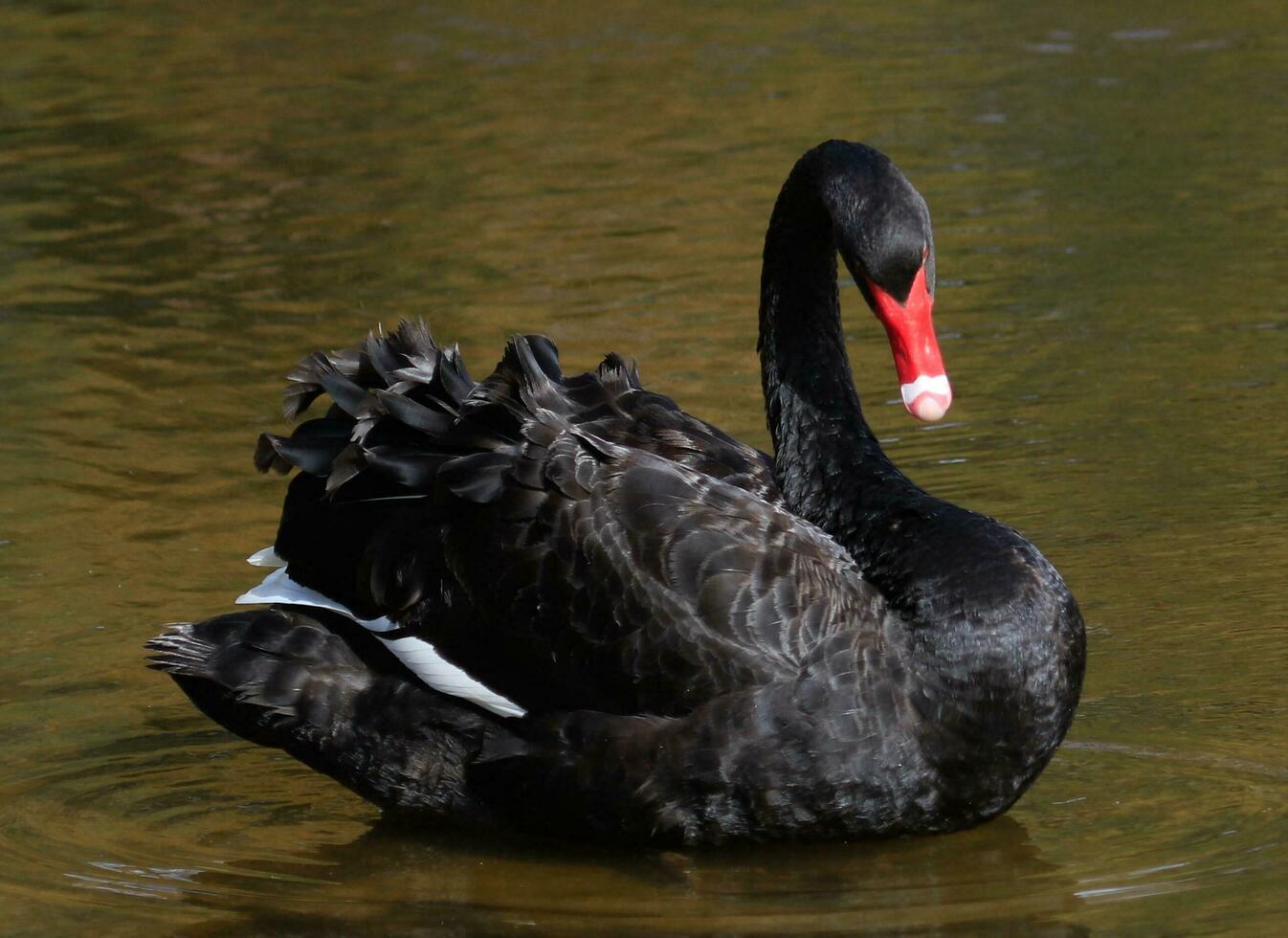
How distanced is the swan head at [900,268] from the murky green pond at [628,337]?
111cm

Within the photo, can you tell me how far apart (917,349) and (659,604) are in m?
0.84

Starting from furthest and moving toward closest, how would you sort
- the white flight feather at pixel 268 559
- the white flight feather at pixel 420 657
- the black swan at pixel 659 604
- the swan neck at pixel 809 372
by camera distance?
the white flight feather at pixel 268 559 < the swan neck at pixel 809 372 < the white flight feather at pixel 420 657 < the black swan at pixel 659 604

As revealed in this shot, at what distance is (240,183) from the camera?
12.7 m

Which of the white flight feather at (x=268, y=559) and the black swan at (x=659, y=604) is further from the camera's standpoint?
the white flight feather at (x=268, y=559)

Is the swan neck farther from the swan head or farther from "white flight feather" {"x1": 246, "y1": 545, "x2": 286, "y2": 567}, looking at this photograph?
"white flight feather" {"x1": 246, "y1": 545, "x2": 286, "y2": 567}

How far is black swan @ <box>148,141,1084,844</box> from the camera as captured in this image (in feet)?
16.0

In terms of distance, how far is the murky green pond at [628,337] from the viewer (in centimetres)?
497

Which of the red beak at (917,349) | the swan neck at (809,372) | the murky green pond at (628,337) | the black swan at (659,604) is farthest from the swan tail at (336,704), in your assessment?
the red beak at (917,349)

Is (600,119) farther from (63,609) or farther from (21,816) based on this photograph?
(21,816)

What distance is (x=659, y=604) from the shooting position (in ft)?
16.3

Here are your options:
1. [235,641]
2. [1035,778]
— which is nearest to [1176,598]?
[1035,778]

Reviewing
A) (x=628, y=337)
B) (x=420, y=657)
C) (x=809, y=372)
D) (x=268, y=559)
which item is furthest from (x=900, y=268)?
(x=628, y=337)

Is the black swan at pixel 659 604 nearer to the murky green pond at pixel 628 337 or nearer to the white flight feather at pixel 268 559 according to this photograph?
the white flight feather at pixel 268 559

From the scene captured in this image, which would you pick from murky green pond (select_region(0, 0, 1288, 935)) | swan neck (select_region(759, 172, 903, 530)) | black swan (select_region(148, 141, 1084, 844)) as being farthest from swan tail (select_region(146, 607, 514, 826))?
swan neck (select_region(759, 172, 903, 530))
